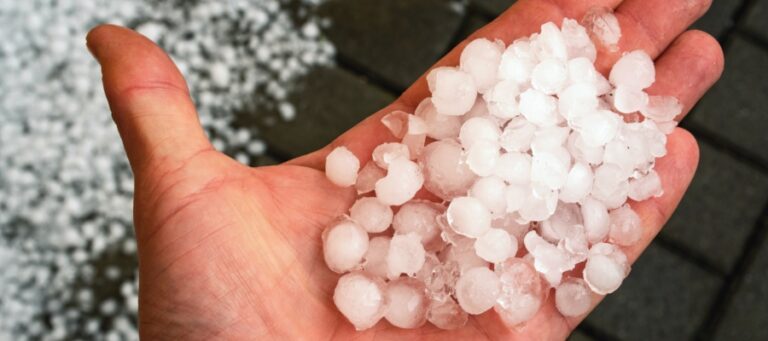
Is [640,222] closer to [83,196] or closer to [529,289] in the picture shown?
[529,289]

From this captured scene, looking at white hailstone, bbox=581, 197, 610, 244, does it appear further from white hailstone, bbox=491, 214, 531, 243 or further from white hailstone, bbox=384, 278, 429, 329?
white hailstone, bbox=384, 278, 429, 329

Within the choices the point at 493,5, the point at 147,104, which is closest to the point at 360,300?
the point at 147,104

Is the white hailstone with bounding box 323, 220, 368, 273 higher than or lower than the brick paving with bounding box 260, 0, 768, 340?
higher

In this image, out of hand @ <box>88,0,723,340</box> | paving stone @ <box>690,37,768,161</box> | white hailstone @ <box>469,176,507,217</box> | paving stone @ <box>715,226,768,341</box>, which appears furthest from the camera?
paving stone @ <box>690,37,768,161</box>

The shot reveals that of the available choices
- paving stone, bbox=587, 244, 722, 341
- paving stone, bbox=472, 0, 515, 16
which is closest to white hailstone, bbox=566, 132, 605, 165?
paving stone, bbox=587, 244, 722, 341

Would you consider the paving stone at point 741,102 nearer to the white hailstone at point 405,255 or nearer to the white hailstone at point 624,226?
the white hailstone at point 624,226

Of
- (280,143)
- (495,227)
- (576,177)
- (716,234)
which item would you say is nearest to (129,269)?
(280,143)

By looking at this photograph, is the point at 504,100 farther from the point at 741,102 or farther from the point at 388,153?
the point at 741,102
